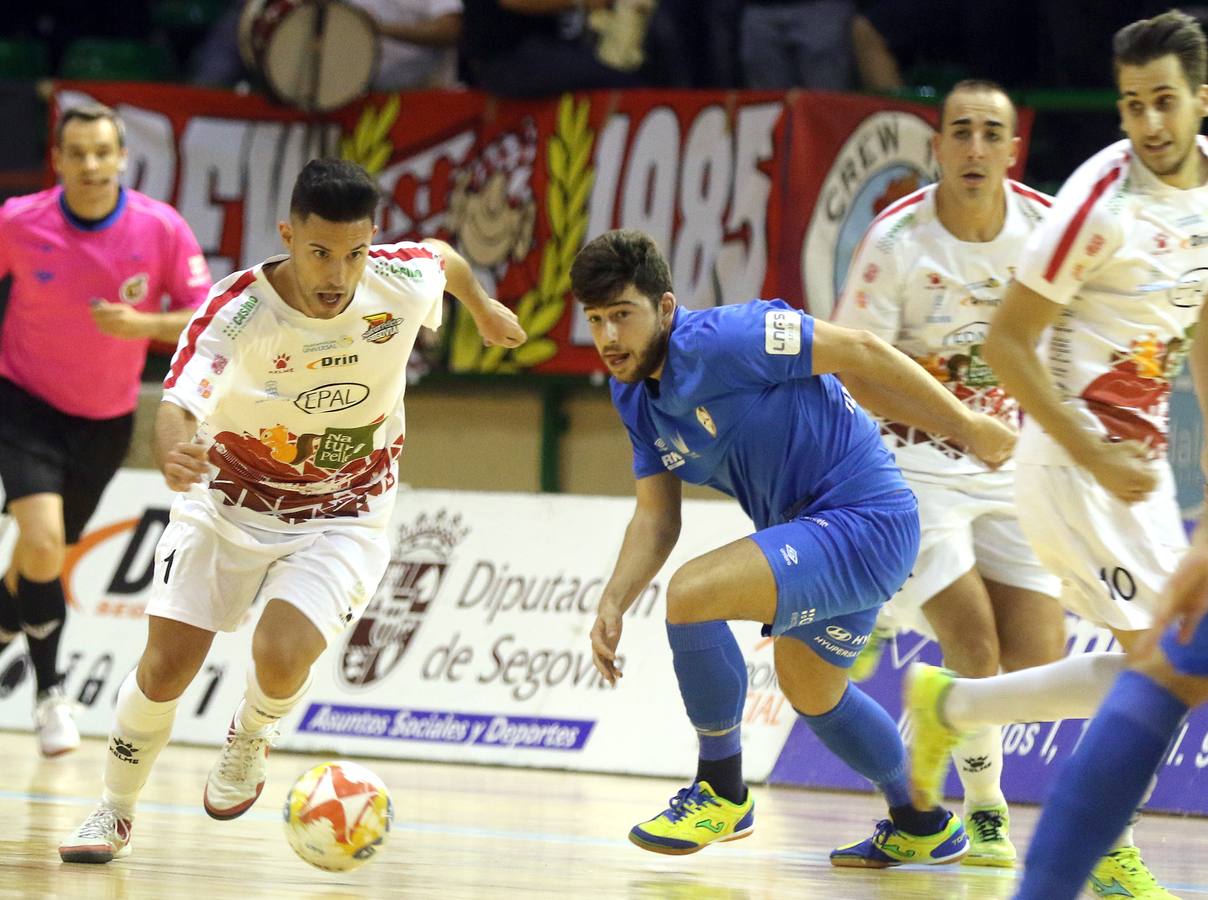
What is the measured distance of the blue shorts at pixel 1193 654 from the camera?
10.4ft

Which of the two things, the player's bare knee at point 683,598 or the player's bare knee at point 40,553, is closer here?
the player's bare knee at point 683,598

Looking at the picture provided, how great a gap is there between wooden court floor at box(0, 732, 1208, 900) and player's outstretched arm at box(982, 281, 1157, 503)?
1244mm

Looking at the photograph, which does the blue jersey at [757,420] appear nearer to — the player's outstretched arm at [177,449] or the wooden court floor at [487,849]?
the wooden court floor at [487,849]

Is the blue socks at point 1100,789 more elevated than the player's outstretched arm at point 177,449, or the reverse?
the blue socks at point 1100,789

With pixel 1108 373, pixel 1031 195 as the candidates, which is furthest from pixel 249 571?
pixel 1031 195

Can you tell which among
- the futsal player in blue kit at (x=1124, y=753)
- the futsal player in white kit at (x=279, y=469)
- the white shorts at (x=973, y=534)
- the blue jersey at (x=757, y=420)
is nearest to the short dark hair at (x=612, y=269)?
the blue jersey at (x=757, y=420)

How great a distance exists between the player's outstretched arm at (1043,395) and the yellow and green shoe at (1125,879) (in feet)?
3.39

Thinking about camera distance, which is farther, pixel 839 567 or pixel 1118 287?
pixel 839 567

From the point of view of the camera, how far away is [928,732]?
15.0 ft

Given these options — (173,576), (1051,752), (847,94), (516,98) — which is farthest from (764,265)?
(173,576)

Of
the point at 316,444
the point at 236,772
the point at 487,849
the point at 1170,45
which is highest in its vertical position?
the point at 1170,45

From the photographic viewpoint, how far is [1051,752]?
24.1 feet

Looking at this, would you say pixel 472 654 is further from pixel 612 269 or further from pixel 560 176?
pixel 612 269

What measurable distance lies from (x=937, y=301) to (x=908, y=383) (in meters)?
0.93
